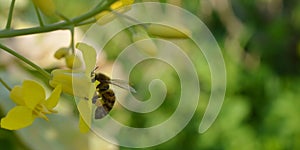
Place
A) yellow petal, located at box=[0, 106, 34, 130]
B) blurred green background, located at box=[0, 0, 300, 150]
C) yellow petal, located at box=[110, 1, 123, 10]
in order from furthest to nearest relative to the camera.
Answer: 1. blurred green background, located at box=[0, 0, 300, 150]
2. yellow petal, located at box=[110, 1, 123, 10]
3. yellow petal, located at box=[0, 106, 34, 130]

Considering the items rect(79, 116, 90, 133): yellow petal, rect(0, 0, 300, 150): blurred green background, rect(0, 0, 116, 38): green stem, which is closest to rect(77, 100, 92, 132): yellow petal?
rect(79, 116, 90, 133): yellow petal

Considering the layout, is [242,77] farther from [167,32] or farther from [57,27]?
[57,27]

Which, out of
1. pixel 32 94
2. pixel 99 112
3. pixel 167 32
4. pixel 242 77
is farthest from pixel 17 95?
pixel 242 77

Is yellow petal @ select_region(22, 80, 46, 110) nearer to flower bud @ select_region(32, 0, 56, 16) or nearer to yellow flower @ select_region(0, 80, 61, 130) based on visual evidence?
yellow flower @ select_region(0, 80, 61, 130)

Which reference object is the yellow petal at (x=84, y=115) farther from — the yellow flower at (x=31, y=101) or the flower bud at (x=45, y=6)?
the flower bud at (x=45, y=6)

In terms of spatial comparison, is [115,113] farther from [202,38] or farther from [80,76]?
[80,76]
